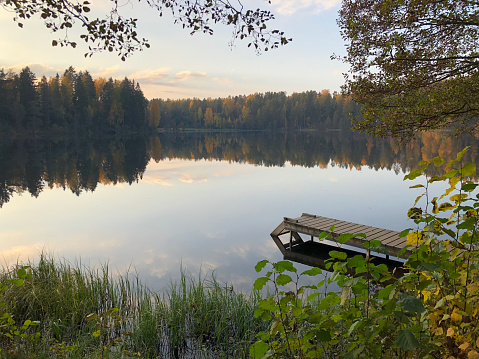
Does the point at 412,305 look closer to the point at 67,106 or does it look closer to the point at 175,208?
the point at 175,208

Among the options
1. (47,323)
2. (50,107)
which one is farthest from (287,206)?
(50,107)

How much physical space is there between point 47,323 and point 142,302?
173 centimetres

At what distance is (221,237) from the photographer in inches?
575

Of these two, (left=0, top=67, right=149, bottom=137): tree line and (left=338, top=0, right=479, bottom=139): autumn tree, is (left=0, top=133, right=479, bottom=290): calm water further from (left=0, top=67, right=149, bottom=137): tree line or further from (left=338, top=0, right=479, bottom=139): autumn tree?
(left=0, top=67, right=149, bottom=137): tree line

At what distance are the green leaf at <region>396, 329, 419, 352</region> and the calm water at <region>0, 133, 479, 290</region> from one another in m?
7.90

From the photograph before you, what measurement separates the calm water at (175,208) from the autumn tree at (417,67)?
590 centimetres

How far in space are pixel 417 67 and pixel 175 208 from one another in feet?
45.0

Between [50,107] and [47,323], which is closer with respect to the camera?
[47,323]

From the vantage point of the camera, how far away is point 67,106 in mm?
78188

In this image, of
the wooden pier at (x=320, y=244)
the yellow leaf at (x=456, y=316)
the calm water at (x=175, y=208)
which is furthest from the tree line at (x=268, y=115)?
the yellow leaf at (x=456, y=316)

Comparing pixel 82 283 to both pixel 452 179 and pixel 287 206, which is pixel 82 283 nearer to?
pixel 452 179

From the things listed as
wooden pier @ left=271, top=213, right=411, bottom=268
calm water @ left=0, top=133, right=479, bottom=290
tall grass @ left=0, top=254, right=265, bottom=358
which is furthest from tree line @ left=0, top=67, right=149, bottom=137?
tall grass @ left=0, top=254, right=265, bottom=358

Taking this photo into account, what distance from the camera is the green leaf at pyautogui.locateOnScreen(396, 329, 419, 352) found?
6.79 feet

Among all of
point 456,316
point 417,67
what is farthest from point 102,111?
point 456,316
